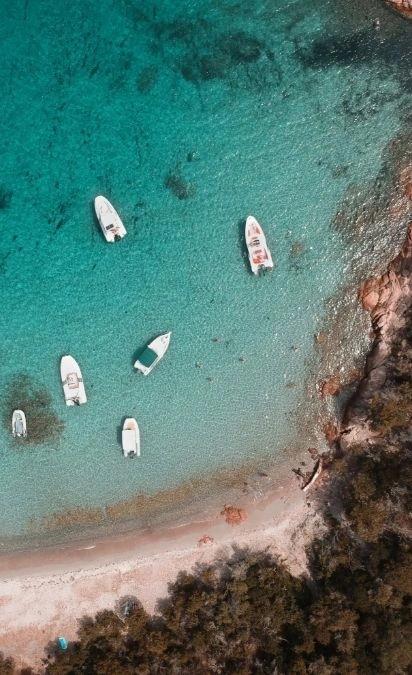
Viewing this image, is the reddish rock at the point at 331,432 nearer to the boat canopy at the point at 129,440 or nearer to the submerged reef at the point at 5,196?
the boat canopy at the point at 129,440

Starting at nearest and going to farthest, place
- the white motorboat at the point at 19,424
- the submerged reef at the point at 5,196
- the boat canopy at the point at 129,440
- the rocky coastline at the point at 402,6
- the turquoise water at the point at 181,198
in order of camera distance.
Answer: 1. the rocky coastline at the point at 402,6
2. the turquoise water at the point at 181,198
3. the boat canopy at the point at 129,440
4. the submerged reef at the point at 5,196
5. the white motorboat at the point at 19,424

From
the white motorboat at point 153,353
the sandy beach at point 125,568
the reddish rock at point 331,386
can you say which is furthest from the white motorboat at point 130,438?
the reddish rock at point 331,386

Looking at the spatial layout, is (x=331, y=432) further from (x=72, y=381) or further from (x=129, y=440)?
(x=72, y=381)

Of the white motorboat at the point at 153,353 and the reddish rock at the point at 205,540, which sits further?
the white motorboat at the point at 153,353

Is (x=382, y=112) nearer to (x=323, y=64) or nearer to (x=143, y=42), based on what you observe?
(x=323, y=64)

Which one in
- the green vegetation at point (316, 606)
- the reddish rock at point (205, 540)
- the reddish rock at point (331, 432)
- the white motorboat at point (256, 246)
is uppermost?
the white motorboat at point (256, 246)

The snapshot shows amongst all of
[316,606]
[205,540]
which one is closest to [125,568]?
[205,540]

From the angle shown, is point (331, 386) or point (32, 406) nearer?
point (331, 386)
